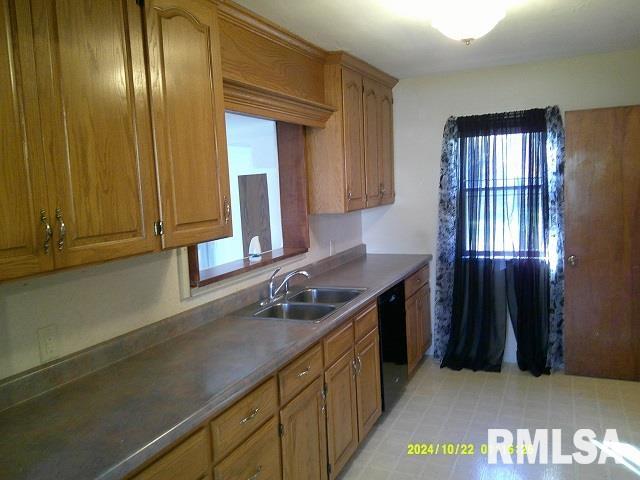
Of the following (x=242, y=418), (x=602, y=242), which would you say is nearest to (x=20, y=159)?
(x=242, y=418)

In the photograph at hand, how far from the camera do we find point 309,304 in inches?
111

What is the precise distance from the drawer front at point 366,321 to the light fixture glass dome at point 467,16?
1.49m

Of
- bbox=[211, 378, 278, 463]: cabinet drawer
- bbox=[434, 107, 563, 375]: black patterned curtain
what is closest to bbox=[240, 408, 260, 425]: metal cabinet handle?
bbox=[211, 378, 278, 463]: cabinet drawer

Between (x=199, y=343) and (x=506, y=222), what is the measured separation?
2.66 meters

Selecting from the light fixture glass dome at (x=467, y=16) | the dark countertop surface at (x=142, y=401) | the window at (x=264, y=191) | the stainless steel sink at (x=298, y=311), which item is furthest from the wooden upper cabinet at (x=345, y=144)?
the dark countertop surface at (x=142, y=401)

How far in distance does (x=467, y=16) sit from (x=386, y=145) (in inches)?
74.9

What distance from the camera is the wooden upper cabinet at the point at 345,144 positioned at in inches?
128

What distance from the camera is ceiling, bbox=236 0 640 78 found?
244 centimetres

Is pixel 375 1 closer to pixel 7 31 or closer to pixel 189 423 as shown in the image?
pixel 7 31

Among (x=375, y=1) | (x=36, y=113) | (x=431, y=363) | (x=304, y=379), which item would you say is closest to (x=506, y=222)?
(x=431, y=363)

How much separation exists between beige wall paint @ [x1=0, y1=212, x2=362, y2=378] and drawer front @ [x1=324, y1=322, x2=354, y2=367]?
624mm

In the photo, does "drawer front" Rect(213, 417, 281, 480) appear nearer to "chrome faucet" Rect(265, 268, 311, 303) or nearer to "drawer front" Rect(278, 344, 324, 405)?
"drawer front" Rect(278, 344, 324, 405)

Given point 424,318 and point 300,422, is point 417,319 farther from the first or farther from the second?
point 300,422

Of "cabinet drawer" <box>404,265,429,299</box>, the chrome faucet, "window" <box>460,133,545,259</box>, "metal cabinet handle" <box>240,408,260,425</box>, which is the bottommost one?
"metal cabinet handle" <box>240,408,260,425</box>
